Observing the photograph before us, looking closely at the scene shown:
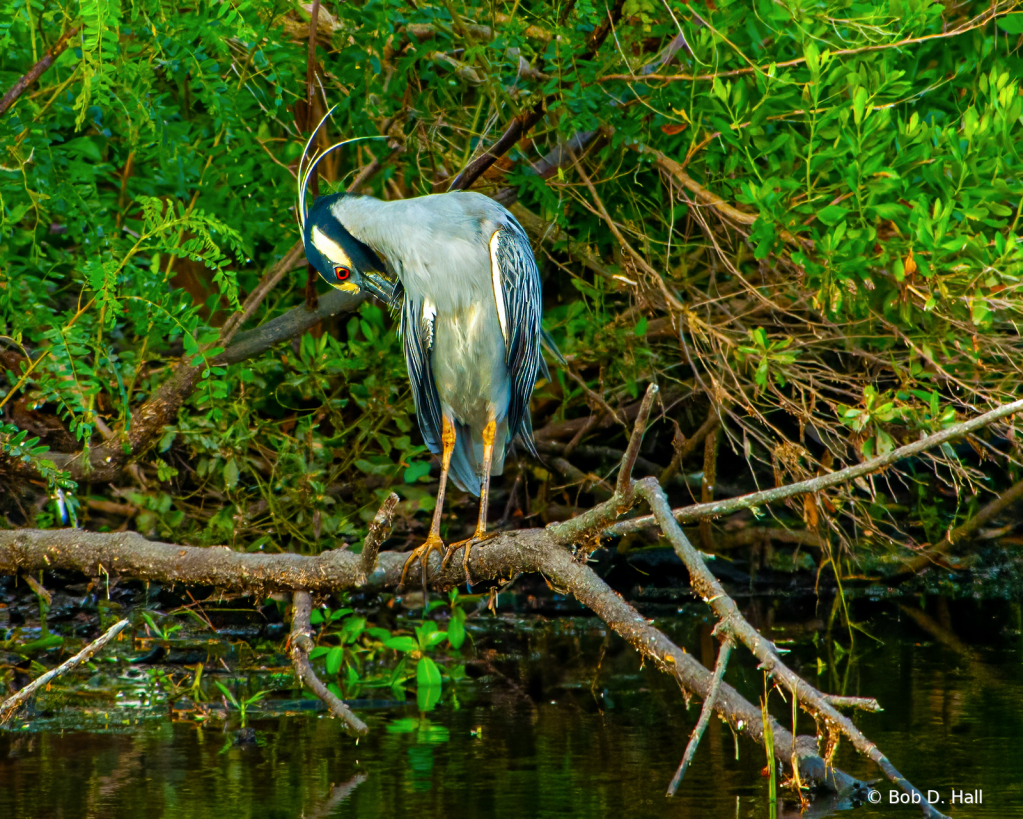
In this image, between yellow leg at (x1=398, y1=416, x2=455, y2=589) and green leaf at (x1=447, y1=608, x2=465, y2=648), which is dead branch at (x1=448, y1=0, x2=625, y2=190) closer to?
A: yellow leg at (x1=398, y1=416, x2=455, y2=589)

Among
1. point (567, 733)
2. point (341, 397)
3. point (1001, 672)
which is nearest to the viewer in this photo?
point (567, 733)

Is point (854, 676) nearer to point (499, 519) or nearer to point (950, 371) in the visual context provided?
point (950, 371)

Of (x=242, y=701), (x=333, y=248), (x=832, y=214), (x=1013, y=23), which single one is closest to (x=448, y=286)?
(x=333, y=248)

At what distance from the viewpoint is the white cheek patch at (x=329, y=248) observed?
343cm

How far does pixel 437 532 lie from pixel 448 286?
2.51ft

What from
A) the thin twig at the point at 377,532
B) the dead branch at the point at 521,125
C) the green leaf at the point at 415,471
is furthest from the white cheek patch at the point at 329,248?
the green leaf at the point at 415,471

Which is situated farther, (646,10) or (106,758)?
(646,10)

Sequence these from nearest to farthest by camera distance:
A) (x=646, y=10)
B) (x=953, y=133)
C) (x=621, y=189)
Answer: (x=953, y=133), (x=646, y=10), (x=621, y=189)

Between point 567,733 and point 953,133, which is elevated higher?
point 953,133

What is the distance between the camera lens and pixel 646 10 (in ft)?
12.2

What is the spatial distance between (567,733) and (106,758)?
53.7 inches

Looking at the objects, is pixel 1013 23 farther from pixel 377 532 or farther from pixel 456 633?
pixel 456 633

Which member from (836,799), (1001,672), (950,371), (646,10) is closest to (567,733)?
(836,799)

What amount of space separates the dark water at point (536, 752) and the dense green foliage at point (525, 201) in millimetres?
694
